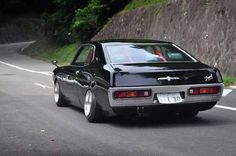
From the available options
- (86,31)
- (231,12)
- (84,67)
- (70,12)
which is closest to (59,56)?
(86,31)

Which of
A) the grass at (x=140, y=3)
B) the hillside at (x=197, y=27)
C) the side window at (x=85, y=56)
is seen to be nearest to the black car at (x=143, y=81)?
the side window at (x=85, y=56)

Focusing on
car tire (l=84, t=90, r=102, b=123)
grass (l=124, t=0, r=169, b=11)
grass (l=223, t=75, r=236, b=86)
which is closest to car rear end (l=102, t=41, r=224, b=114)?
car tire (l=84, t=90, r=102, b=123)

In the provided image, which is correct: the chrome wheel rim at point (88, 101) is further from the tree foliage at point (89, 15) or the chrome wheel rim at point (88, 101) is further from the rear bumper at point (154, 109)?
the tree foliage at point (89, 15)

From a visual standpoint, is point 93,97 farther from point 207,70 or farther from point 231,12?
point 231,12

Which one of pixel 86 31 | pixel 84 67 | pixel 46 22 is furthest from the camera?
pixel 46 22

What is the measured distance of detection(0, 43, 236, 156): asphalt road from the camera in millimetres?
7664

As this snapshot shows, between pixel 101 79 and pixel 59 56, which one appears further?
pixel 59 56

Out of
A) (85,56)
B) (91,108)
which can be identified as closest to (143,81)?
(91,108)

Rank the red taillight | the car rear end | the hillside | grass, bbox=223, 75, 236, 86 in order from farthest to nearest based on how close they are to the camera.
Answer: the hillside
grass, bbox=223, 75, 236, 86
the red taillight
the car rear end

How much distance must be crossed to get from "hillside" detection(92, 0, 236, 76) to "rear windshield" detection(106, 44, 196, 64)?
7.59m

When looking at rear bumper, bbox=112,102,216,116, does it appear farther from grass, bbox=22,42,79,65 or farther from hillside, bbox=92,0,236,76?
grass, bbox=22,42,79,65

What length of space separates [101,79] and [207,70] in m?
1.69

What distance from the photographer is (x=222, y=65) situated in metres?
18.6

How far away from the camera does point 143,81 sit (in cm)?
924
